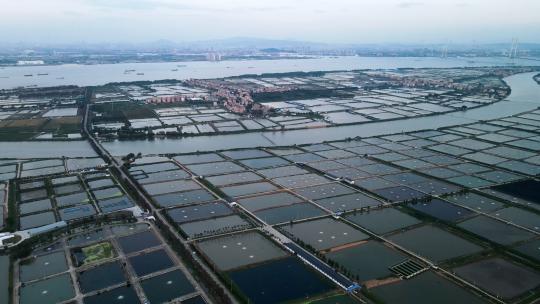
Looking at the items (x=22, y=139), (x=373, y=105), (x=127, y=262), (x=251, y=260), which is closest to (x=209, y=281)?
(x=251, y=260)

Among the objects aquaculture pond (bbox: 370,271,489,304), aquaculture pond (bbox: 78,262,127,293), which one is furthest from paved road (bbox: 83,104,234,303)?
aquaculture pond (bbox: 370,271,489,304)

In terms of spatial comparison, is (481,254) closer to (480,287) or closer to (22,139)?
(480,287)

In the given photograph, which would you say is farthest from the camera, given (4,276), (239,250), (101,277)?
(239,250)

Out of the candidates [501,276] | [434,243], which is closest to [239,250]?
[434,243]

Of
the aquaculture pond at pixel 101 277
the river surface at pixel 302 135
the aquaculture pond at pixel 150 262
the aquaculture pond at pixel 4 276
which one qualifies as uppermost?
the river surface at pixel 302 135

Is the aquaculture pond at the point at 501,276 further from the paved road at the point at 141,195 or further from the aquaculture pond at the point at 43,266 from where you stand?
the aquaculture pond at the point at 43,266

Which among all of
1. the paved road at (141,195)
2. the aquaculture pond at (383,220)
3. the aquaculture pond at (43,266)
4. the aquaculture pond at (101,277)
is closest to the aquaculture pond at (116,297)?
the aquaculture pond at (101,277)

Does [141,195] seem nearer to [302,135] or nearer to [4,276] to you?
[4,276]

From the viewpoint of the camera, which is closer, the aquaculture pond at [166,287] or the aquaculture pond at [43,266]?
the aquaculture pond at [166,287]
